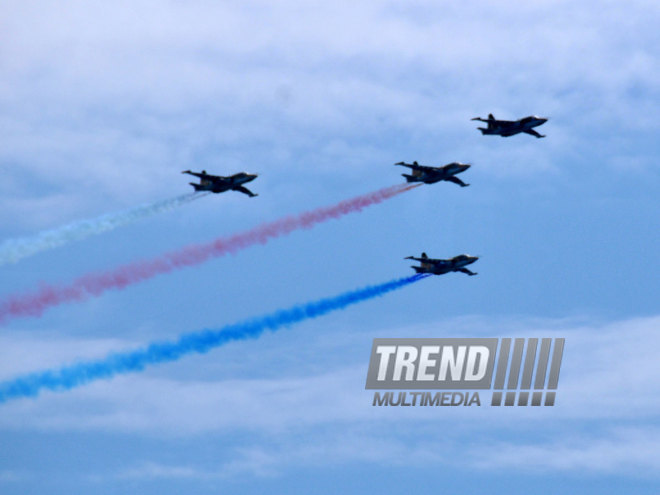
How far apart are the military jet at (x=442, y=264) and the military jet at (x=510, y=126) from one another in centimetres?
1888

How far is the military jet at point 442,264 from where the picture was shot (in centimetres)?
19062

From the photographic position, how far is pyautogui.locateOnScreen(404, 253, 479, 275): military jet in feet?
625

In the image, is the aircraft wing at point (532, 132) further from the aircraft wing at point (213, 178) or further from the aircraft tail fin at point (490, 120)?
the aircraft wing at point (213, 178)

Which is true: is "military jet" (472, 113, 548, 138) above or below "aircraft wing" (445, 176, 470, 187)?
above

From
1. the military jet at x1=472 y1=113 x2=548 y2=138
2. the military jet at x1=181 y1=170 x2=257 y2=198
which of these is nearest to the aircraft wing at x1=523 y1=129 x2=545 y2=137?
the military jet at x1=472 y1=113 x2=548 y2=138

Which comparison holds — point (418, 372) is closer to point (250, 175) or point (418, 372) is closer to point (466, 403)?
point (466, 403)

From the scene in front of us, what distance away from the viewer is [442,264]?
7515 inches

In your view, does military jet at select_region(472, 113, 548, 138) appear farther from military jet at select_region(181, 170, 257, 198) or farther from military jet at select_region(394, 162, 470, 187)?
military jet at select_region(181, 170, 257, 198)

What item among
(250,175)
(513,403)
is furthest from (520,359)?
(250,175)

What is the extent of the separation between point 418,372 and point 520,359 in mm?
13179

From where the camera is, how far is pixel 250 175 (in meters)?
180

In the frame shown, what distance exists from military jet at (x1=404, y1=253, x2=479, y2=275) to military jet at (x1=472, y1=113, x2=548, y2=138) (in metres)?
18.9

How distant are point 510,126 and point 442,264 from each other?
22.4 meters

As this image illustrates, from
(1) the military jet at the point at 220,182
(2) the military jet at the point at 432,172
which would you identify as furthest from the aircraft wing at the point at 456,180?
(1) the military jet at the point at 220,182
